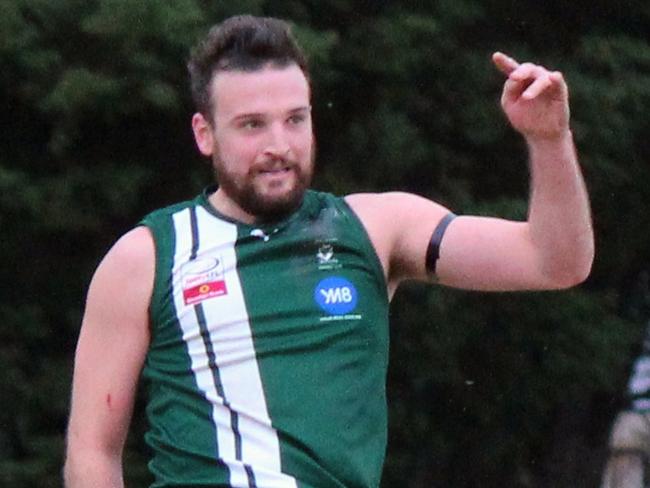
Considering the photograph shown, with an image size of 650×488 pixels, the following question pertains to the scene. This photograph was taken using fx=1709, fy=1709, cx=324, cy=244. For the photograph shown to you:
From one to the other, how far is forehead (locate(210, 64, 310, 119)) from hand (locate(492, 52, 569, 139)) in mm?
453

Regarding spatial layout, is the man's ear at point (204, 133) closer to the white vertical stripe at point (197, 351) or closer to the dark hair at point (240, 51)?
the dark hair at point (240, 51)

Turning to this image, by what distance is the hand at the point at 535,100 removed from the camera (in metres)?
2.81

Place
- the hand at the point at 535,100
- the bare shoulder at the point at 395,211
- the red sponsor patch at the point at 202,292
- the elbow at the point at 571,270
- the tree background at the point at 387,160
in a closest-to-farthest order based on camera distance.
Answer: the hand at the point at 535,100 → the elbow at the point at 571,270 → the red sponsor patch at the point at 202,292 → the bare shoulder at the point at 395,211 → the tree background at the point at 387,160

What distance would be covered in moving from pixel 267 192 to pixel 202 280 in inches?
7.9

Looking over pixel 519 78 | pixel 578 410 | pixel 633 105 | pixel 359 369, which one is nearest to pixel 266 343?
pixel 359 369

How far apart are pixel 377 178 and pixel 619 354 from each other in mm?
1071

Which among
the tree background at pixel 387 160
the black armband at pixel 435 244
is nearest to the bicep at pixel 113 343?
the black armband at pixel 435 244

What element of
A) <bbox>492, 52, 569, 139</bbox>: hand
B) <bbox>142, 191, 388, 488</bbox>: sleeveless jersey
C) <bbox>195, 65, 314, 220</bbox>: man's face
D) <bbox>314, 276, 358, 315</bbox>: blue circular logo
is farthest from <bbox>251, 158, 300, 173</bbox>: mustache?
<bbox>492, 52, 569, 139</bbox>: hand

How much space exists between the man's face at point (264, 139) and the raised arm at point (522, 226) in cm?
18

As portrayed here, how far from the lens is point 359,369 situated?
3055 mm

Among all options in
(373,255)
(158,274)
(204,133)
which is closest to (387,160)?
(204,133)

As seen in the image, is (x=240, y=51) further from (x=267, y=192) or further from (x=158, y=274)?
(x=158, y=274)

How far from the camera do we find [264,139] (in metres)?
3.11

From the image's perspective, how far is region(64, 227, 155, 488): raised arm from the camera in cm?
312
